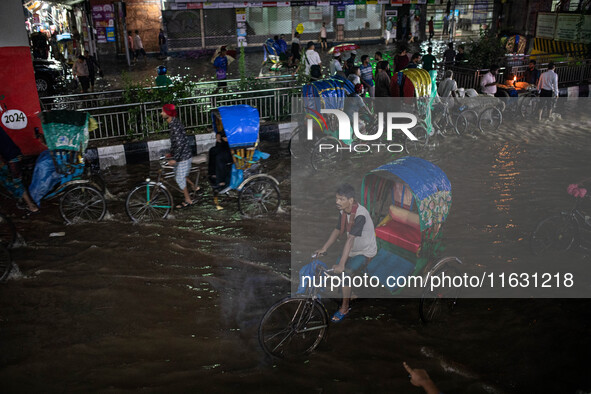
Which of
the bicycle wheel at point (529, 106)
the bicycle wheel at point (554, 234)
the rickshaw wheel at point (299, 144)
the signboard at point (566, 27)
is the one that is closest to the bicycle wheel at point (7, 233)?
the rickshaw wheel at point (299, 144)

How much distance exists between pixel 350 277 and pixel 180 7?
2278 centimetres

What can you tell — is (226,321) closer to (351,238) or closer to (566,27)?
(351,238)

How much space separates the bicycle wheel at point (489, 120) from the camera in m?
12.1

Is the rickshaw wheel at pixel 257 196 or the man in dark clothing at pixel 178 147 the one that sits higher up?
the man in dark clothing at pixel 178 147

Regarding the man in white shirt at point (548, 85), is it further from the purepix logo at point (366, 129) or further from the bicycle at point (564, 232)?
the bicycle at point (564, 232)

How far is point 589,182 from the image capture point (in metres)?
6.43

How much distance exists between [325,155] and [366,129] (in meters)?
1.38

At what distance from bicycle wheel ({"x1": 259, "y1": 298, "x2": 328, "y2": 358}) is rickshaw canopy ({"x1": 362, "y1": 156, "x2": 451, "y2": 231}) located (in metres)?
1.51

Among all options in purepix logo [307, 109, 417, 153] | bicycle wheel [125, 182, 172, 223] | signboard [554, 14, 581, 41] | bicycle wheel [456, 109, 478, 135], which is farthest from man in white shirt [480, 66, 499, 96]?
signboard [554, 14, 581, 41]

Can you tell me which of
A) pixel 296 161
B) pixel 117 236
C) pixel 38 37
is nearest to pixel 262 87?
pixel 296 161

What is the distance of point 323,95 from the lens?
9719 millimetres

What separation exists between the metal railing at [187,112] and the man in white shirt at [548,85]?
6700 mm

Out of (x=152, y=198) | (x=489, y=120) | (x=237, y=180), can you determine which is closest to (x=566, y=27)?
(x=489, y=120)

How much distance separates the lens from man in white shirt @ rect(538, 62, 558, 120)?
12711 millimetres
